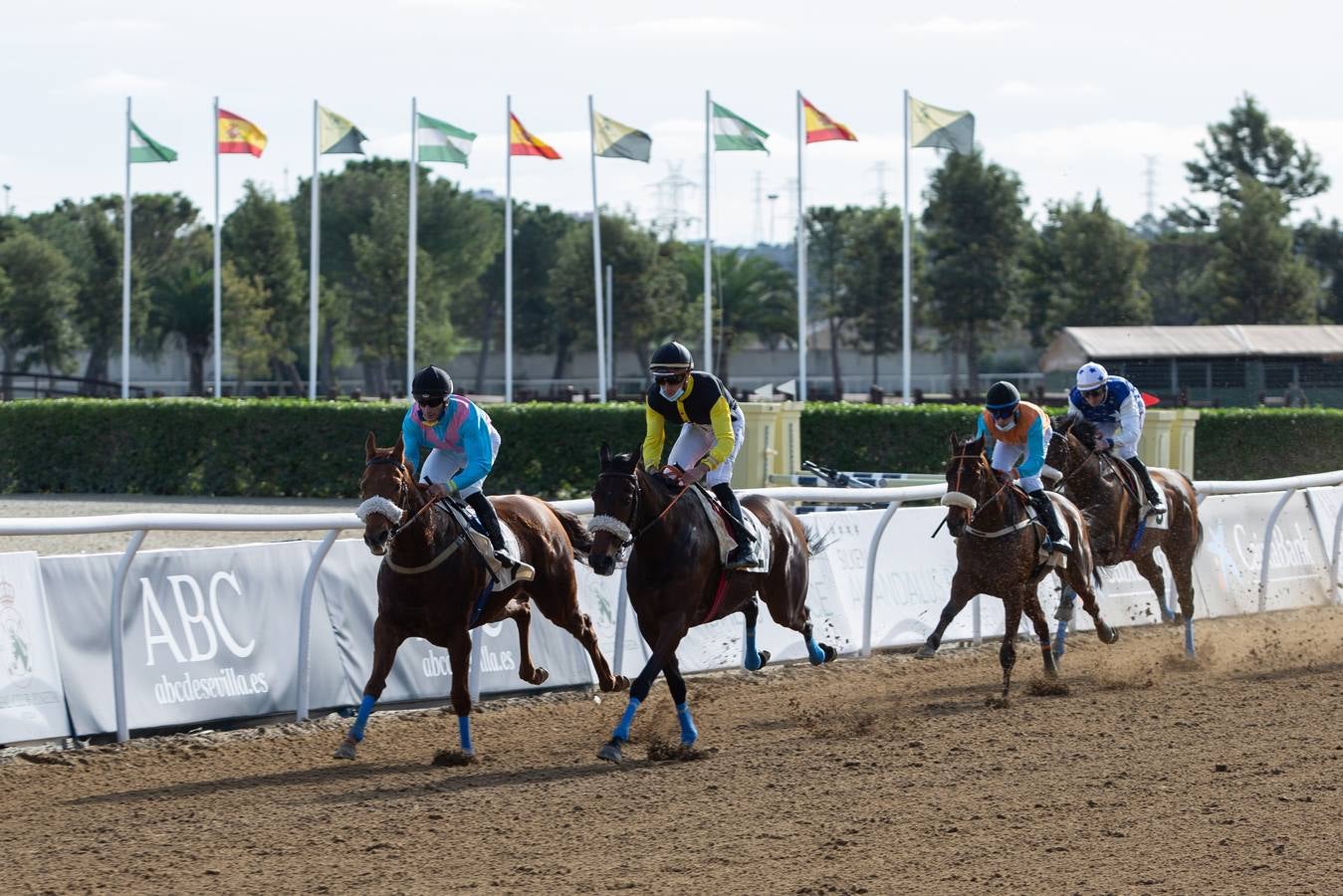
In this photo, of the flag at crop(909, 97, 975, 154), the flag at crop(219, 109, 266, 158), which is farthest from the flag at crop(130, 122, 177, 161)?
the flag at crop(909, 97, 975, 154)

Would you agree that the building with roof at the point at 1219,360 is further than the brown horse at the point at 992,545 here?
Yes

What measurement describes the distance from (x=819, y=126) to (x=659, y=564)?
A: 26632 millimetres

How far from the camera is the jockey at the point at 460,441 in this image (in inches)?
320

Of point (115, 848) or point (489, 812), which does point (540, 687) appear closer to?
point (489, 812)

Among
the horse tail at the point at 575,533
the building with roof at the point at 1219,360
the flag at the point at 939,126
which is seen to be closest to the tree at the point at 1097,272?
the building with roof at the point at 1219,360

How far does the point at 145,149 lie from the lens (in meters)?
36.3

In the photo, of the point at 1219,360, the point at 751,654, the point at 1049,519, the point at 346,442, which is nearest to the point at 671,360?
the point at 751,654

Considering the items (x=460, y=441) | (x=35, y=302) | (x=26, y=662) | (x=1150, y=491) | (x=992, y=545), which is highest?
(x=35, y=302)

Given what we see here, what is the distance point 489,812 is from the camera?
22.1 ft

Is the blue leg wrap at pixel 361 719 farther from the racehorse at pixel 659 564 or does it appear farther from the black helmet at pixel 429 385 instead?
the black helmet at pixel 429 385

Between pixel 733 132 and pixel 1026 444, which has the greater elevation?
pixel 733 132

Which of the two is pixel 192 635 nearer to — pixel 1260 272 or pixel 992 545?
pixel 992 545

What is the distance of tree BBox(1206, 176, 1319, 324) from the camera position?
50562 millimetres

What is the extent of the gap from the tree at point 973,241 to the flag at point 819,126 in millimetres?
16308
